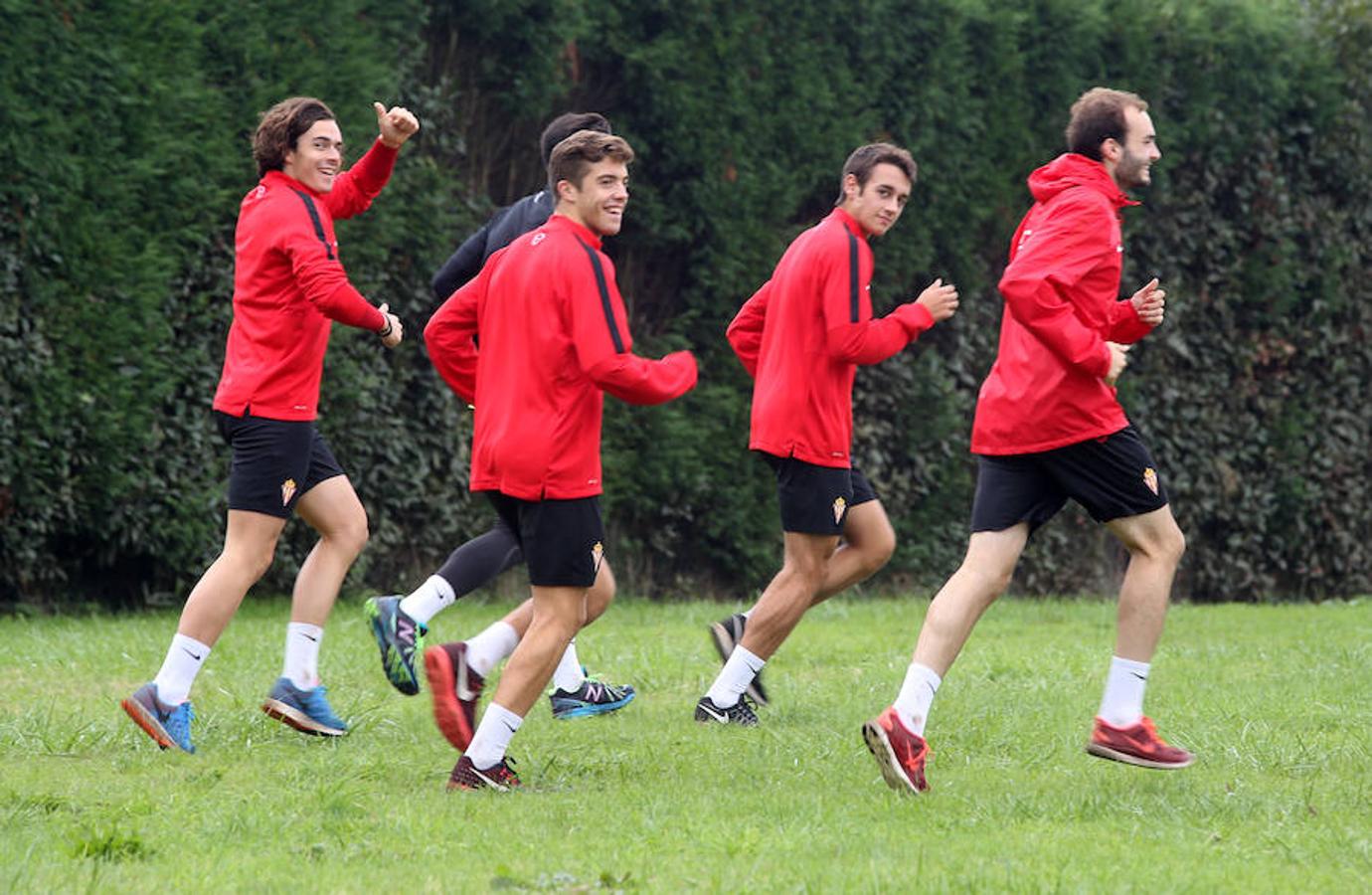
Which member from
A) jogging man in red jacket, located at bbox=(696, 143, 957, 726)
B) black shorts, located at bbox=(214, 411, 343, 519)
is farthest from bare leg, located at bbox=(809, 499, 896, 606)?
black shorts, located at bbox=(214, 411, 343, 519)

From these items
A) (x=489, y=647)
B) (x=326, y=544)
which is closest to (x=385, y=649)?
(x=326, y=544)

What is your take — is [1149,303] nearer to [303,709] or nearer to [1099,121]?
[1099,121]

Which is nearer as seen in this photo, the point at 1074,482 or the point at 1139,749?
the point at 1139,749

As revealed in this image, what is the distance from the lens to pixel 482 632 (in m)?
7.07

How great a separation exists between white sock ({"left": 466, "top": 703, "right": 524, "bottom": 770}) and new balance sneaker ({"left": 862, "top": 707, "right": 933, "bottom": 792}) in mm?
978

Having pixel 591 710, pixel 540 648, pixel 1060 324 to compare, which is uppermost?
pixel 1060 324

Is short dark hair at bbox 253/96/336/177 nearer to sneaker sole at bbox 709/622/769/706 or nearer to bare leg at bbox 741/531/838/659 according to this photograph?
bare leg at bbox 741/531/838/659

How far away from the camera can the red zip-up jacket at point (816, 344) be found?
6762 mm

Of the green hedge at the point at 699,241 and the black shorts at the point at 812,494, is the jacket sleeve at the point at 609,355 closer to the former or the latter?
the black shorts at the point at 812,494

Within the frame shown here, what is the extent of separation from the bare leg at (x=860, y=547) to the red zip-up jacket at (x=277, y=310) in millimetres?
2053

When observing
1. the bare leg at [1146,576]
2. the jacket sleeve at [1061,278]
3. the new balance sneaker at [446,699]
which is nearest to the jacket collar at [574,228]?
the jacket sleeve at [1061,278]

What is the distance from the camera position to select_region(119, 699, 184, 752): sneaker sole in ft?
19.9

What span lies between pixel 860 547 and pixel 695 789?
2063mm

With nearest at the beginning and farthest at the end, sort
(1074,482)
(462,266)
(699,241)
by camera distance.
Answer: (1074,482) < (462,266) < (699,241)
